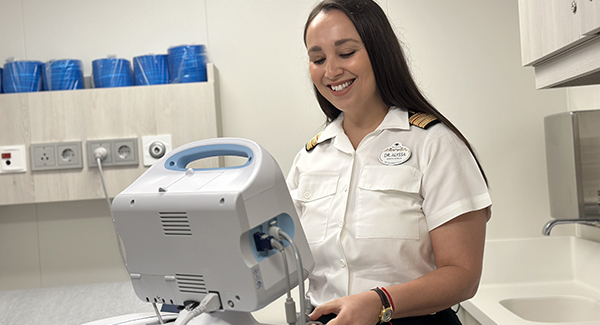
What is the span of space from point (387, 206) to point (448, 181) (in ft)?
0.44

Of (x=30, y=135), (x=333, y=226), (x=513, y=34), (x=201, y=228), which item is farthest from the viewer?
(x=513, y=34)

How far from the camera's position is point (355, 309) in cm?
87

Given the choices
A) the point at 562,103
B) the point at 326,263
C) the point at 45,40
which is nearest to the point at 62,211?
the point at 45,40

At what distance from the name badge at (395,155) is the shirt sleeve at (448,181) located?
1.6 inches

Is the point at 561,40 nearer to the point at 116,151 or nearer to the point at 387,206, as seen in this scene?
the point at 387,206

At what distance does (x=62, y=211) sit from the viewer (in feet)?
6.70

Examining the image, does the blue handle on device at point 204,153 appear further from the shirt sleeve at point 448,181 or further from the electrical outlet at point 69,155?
the electrical outlet at point 69,155

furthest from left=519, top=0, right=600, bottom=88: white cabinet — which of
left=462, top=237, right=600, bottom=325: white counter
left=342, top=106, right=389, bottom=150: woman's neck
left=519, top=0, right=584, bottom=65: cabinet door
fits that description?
left=462, top=237, right=600, bottom=325: white counter

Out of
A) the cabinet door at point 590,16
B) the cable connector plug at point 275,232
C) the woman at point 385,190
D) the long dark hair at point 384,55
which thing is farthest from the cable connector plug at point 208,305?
the cabinet door at point 590,16

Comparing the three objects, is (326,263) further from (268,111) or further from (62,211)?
(62,211)

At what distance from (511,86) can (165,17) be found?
143 centimetres

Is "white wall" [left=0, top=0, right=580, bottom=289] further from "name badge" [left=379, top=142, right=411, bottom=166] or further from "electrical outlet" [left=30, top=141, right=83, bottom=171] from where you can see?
"name badge" [left=379, top=142, right=411, bottom=166]

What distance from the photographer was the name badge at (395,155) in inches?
41.9

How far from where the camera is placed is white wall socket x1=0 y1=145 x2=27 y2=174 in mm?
1864
